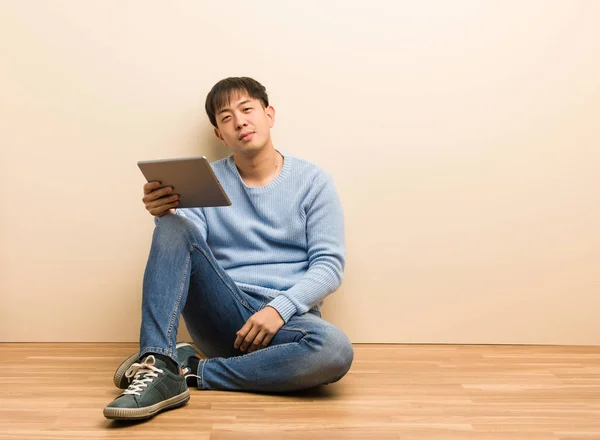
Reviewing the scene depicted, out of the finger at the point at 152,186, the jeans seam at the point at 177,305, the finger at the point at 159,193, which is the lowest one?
the jeans seam at the point at 177,305

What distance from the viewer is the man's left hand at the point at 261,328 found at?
1.67 metres

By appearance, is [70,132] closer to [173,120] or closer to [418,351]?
[173,120]

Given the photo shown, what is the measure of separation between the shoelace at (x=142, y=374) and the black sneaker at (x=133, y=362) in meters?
0.11

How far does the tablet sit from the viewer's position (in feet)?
5.05

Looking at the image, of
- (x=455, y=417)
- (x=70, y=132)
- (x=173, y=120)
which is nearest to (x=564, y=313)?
(x=455, y=417)

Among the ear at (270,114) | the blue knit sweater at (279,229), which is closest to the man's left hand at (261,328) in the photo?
the blue knit sweater at (279,229)

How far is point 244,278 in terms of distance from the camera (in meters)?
1.88

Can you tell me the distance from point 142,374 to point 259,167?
2.53 ft

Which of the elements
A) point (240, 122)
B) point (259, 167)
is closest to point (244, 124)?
point (240, 122)

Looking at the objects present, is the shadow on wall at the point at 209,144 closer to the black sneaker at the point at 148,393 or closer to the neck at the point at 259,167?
the neck at the point at 259,167

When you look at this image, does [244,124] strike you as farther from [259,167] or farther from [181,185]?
[181,185]

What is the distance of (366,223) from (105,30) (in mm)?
1099

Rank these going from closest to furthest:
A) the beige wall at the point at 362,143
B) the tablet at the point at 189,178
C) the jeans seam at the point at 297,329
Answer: the tablet at the point at 189,178 → the jeans seam at the point at 297,329 → the beige wall at the point at 362,143

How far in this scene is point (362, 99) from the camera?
2160mm
